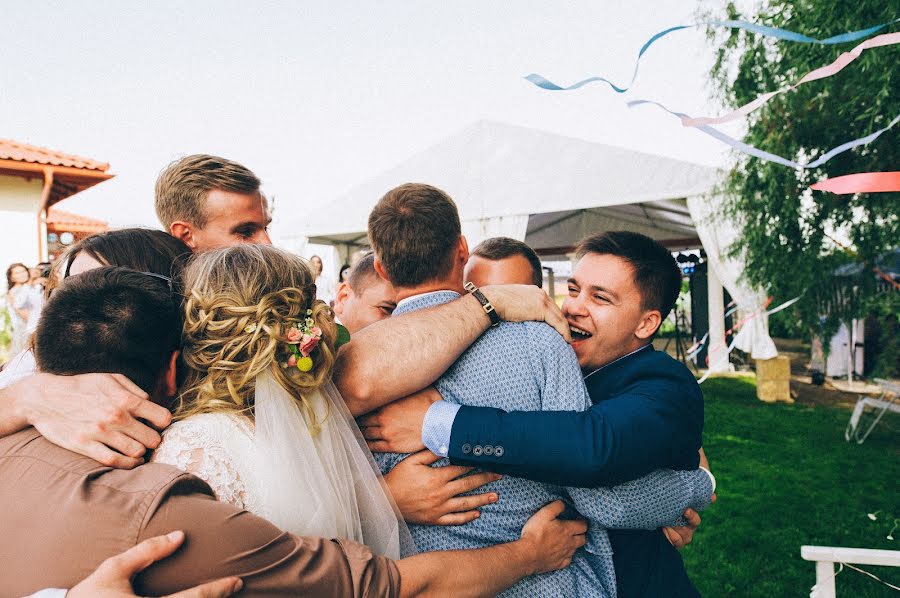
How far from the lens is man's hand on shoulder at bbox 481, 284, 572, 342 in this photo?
157cm

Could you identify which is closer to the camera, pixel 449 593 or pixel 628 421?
pixel 449 593

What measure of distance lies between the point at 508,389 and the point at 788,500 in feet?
16.6

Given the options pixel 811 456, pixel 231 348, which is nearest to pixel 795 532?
pixel 811 456

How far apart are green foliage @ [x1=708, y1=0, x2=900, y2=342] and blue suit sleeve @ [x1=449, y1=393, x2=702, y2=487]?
3.95m

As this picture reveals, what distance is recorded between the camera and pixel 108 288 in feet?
3.97

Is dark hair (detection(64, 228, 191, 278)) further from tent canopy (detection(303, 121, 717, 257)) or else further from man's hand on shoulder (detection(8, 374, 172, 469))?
tent canopy (detection(303, 121, 717, 257))

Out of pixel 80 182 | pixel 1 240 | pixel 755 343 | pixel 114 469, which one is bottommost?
pixel 755 343

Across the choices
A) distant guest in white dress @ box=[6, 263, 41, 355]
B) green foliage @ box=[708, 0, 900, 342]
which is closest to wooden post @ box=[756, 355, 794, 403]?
green foliage @ box=[708, 0, 900, 342]

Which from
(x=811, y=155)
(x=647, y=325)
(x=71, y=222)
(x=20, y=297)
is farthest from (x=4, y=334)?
(x=811, y=155)

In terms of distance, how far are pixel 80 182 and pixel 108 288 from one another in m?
12.9

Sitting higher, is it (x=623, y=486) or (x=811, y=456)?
(x=623, y=486)

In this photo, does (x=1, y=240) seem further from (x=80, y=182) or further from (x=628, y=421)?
(x=628, y=421)

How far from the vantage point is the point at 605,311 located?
6.11 feet

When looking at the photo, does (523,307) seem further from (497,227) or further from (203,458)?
(497,227)
